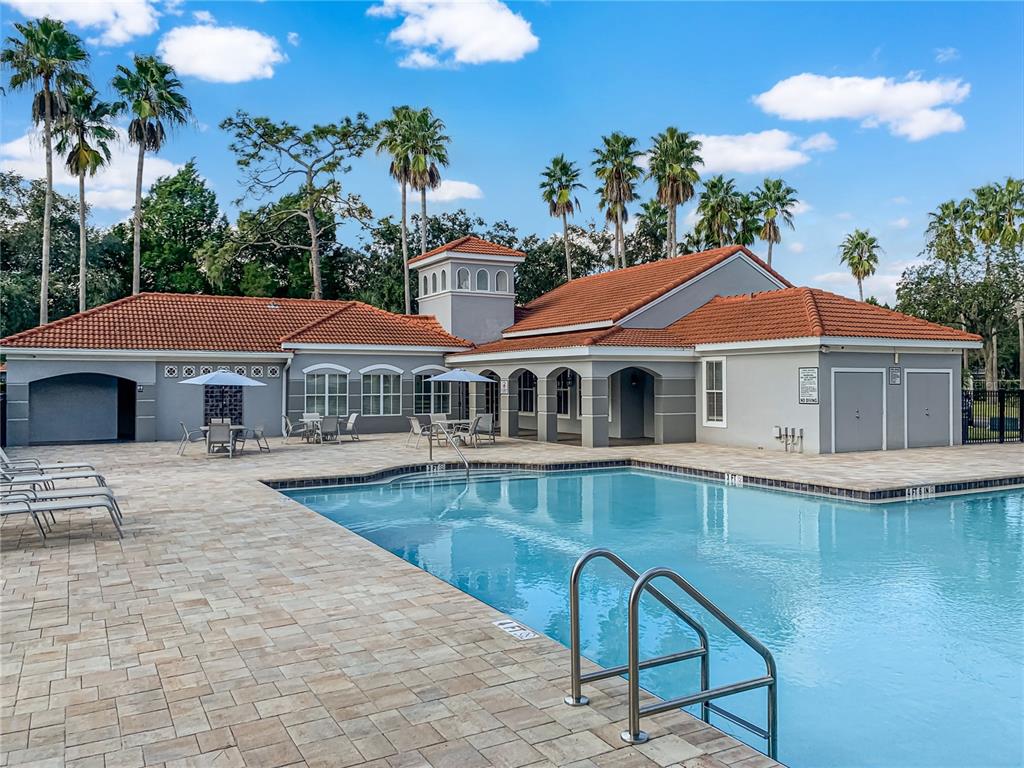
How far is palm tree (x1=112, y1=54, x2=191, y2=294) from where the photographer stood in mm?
34616

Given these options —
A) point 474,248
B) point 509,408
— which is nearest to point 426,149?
point 474,248

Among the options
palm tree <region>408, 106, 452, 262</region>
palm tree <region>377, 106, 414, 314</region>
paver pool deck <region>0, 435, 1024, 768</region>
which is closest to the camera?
paver pool deck <region>0, 435, 1024, 768</region>

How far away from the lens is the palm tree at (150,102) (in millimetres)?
34616

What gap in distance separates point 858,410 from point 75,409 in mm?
22812

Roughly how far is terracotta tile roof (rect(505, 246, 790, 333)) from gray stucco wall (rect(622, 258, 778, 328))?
12.6 inches

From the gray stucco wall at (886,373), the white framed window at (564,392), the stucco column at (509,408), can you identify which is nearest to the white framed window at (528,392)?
the white framed window at (564,392)

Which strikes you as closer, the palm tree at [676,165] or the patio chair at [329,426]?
the patio chair at [329,426]

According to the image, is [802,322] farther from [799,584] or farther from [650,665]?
[650,665]

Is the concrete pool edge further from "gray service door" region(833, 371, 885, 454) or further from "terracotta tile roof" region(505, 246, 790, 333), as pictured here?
"terracotta tile roof" region(505, 246, 790, 333)

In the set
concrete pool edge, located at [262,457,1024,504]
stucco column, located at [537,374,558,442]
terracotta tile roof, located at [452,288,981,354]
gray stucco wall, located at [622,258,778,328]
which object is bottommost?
concrete pool edge, located at [262,457,1024,504]

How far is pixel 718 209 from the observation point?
4194 centimetres

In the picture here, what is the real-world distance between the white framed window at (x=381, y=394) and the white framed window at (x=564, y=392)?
18.3 feet

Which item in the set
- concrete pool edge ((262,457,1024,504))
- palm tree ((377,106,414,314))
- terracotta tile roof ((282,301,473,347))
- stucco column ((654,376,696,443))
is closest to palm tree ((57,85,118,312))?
palm tree ((377,106,414,314))

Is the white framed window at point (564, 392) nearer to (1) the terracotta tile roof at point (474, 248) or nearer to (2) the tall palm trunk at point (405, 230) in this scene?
(1) the terracotta tile roof at point (474, 248)
